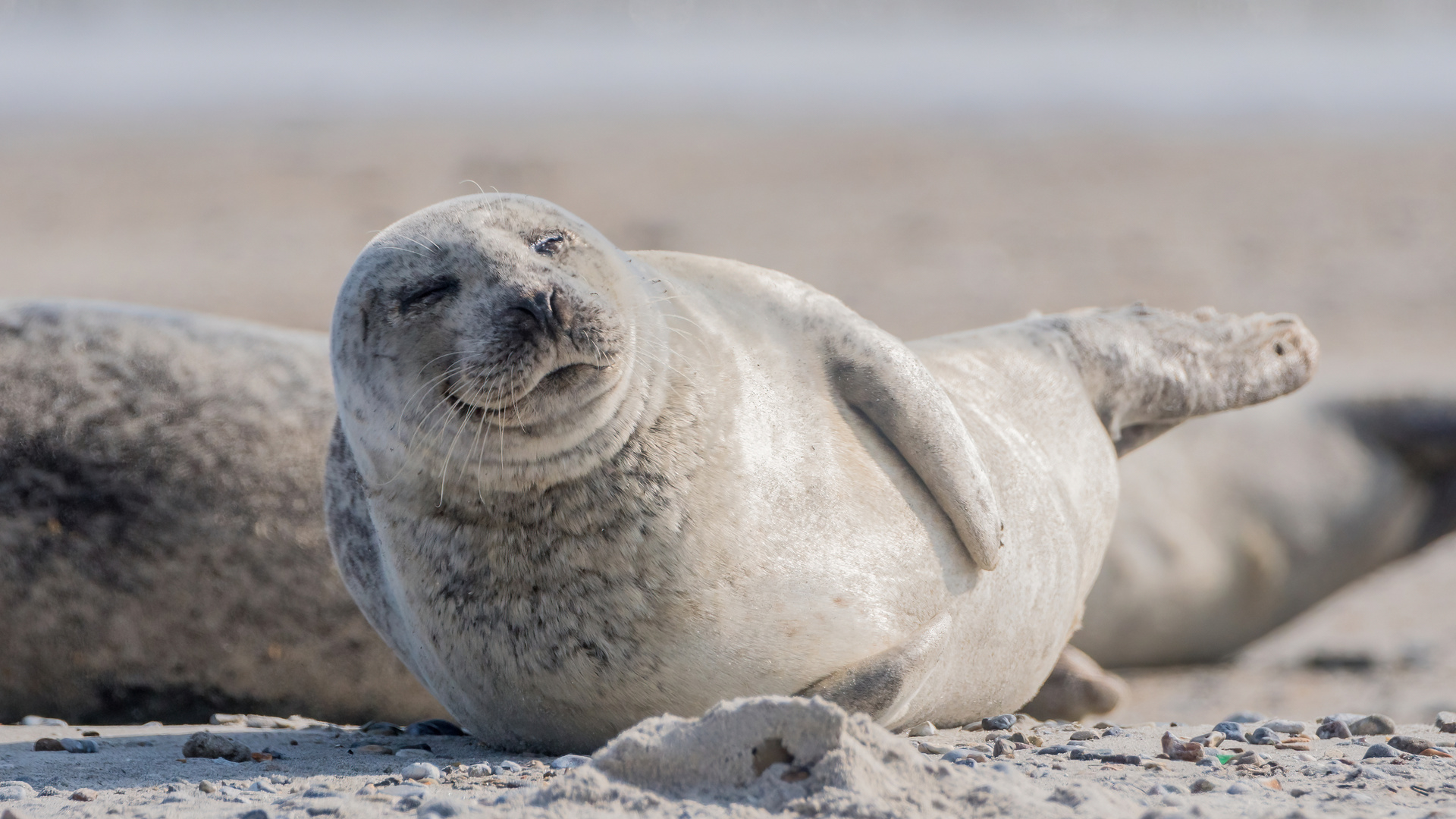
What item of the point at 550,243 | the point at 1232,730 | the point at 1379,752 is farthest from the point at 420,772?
the point at 1379,752

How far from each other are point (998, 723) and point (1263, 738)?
22.4 inches

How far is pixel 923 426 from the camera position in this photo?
121 inches

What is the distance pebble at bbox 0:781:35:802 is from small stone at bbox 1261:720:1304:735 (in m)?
2.35

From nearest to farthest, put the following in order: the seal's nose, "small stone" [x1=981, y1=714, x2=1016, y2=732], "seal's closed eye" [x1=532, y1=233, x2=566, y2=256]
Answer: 1. the seal's nose
2. "seal's closed eye" [x1=532, y1=233, x2=566, y2=256]
3. "small stone" [x1=981, y1=714, x2=1016, y2=732]

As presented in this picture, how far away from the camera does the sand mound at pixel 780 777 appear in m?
2.17

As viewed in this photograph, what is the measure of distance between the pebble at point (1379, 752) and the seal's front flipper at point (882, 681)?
815 mm

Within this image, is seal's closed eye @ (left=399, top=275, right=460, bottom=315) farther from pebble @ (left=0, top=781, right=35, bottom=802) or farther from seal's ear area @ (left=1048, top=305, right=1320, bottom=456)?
seal's ear area @ (left=1048, top=305, right=1320, bottom=456)

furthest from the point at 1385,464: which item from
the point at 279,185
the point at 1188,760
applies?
the point at 279,185

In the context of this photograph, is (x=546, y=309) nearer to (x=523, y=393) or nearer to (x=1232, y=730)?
(x=523, y=393)

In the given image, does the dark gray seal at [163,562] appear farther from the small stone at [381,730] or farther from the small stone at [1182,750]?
the small stone at [1182,750]

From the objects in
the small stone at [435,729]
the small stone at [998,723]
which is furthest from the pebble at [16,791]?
the small stone at [998,723]

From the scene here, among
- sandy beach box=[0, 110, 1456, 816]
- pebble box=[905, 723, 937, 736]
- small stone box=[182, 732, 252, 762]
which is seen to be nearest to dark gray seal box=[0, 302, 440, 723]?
sandy beach box=[0, 110, 1456, 816]

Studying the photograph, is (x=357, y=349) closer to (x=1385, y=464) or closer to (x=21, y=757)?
(x=21, y=757)

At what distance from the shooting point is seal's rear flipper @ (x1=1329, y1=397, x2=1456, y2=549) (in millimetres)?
5773
